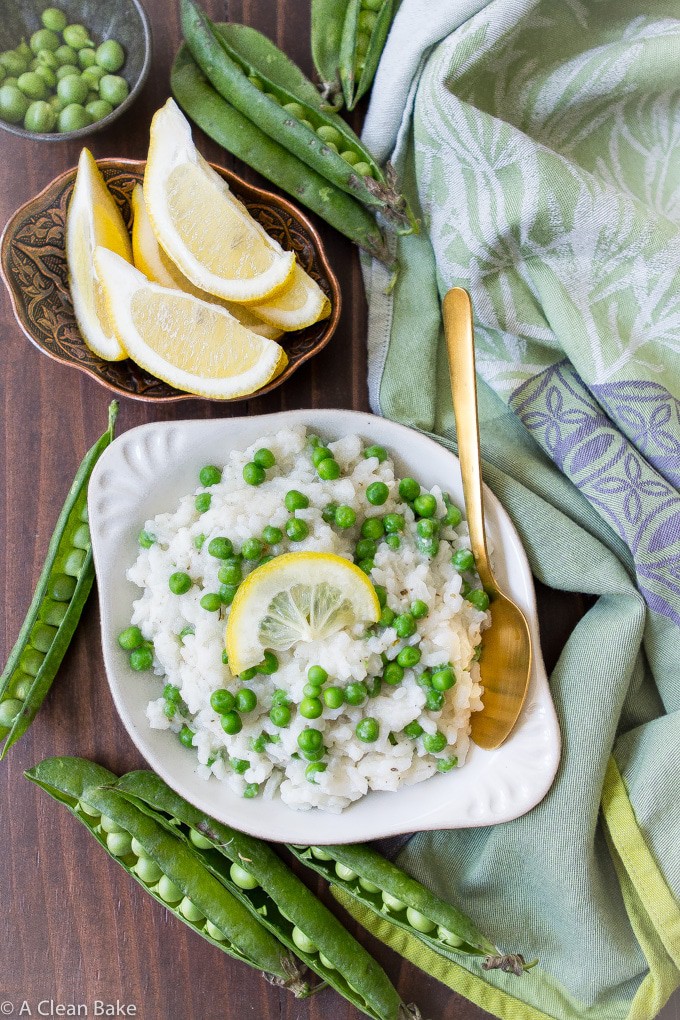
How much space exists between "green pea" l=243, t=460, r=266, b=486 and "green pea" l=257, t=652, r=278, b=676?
1.88ft

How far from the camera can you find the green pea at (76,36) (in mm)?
2826

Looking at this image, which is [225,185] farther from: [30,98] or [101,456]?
[101,456]

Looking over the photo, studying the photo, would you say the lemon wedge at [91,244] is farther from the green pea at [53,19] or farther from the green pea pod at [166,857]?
the green pea pod at [166,857]

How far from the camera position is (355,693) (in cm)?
252

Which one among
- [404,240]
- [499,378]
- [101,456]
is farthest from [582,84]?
[101,456]

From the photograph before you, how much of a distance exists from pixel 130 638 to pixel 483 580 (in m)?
1.20

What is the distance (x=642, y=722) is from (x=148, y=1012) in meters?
2.11

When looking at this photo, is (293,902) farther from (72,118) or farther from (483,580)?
(72,118)

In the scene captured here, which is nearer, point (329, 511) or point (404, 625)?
point (404, 625)

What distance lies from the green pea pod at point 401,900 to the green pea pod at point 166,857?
31 cm

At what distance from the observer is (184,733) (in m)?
2.69

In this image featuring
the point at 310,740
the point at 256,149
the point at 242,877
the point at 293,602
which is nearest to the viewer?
the point at 293,602

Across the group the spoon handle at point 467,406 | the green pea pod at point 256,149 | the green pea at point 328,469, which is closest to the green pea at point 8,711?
the green pea at point 328,469

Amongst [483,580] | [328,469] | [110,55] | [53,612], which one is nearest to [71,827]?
[53,612]
